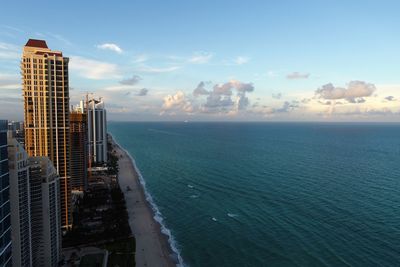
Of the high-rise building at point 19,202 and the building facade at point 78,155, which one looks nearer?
the high-rise building at point 19,202

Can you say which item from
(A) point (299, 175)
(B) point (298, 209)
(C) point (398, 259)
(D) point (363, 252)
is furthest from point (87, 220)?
(A) point (299, 175)

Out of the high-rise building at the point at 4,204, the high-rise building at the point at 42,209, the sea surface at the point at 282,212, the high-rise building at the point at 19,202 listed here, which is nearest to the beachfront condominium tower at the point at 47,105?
the high-rise building at the point at 42,209

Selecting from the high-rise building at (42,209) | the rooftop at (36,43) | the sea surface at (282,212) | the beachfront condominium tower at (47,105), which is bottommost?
the sea surface at (282,212)

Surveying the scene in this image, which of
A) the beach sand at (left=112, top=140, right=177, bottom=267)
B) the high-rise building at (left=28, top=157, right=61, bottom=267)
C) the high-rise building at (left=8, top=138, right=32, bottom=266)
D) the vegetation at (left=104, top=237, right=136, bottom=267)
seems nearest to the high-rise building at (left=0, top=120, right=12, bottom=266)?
the high-rise building at (left=8, top=138, right=32, bottom=266)

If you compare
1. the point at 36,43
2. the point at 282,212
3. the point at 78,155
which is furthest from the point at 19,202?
the point at 282,212

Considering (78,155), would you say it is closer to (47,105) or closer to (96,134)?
(47,105)

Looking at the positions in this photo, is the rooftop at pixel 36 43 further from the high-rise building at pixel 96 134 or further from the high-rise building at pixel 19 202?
the high-rise building at pixel 96 134

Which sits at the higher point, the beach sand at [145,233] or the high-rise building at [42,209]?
the high-rise building at [42,209]

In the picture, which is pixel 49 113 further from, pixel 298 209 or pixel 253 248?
pixel 298 209
